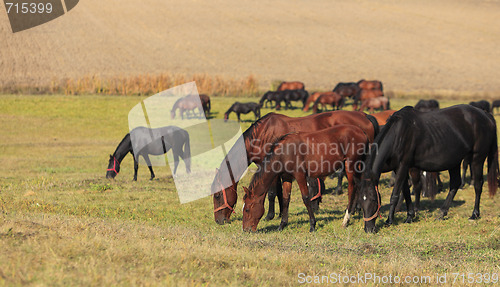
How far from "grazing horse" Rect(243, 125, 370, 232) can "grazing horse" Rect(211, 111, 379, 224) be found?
1.62 ft

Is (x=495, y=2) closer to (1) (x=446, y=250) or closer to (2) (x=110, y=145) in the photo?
(2) (x=110, y=145)

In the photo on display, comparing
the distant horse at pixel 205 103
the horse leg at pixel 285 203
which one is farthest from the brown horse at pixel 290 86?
the horse leg at pixel 285 203

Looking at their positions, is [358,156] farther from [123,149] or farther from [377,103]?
[377,103]

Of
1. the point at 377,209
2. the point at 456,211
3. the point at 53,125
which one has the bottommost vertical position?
the point at 53,125

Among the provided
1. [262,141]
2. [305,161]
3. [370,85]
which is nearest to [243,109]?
[370,85]

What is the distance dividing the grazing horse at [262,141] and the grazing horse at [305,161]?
49cm

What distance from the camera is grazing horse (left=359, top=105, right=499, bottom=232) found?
1062 cm

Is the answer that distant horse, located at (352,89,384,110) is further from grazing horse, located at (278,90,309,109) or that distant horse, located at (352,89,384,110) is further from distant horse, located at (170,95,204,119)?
distant horse, located at (170,95,204,119)

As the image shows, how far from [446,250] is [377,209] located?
1.64 metres

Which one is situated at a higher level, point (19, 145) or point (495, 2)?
point (495, 2)

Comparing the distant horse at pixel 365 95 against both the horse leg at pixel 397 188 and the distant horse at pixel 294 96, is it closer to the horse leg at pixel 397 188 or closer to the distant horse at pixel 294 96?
the distant horse at pixel 294 96

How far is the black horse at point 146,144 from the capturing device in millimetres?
17312

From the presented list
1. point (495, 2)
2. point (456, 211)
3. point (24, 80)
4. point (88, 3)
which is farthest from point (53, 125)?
point (495, 2)

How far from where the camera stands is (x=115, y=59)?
57.2 metres
